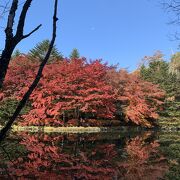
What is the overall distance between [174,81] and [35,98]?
55.1 feet

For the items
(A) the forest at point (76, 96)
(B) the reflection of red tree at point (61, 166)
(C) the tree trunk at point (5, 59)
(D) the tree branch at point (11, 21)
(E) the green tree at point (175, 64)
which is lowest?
(B) the reflection of red tree at point (61, 166)

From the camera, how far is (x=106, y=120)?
28.3 metres

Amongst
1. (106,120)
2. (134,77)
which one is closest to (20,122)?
(106,120)

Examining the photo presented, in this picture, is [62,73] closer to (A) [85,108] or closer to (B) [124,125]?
(A) [85,108]

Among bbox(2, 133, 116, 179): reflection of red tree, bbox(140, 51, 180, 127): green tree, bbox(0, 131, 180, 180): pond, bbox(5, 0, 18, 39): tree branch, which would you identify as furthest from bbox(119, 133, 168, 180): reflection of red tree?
bbox(140, 51, 180, 127): green tree

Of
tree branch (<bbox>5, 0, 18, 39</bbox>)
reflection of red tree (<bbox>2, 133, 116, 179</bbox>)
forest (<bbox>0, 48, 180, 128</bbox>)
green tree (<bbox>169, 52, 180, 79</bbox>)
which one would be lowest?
reflection of red tree (<bbox>2, 133, 116, 179</bbox>)

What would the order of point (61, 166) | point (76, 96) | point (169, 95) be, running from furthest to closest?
1. point (169, 95)
2. point (76, 96)
3. point (61, 166)

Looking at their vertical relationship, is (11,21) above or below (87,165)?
above

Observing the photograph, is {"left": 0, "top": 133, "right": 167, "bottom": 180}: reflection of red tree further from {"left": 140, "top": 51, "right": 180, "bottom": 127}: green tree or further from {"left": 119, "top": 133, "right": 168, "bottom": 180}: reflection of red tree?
{"left": 140, "top": 51, "right": 180, "bottom": 127}: green tree

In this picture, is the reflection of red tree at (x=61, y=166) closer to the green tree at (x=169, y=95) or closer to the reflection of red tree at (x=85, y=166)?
the reflection of red tree at (x=85, y=166)

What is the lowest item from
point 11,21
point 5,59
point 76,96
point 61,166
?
point 61,166

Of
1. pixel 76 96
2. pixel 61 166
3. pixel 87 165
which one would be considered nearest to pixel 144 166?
pixel 87 165

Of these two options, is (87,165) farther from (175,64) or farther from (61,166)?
(175,64)

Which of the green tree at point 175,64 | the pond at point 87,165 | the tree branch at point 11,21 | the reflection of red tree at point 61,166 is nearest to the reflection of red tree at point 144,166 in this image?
the pond at point 87,165
